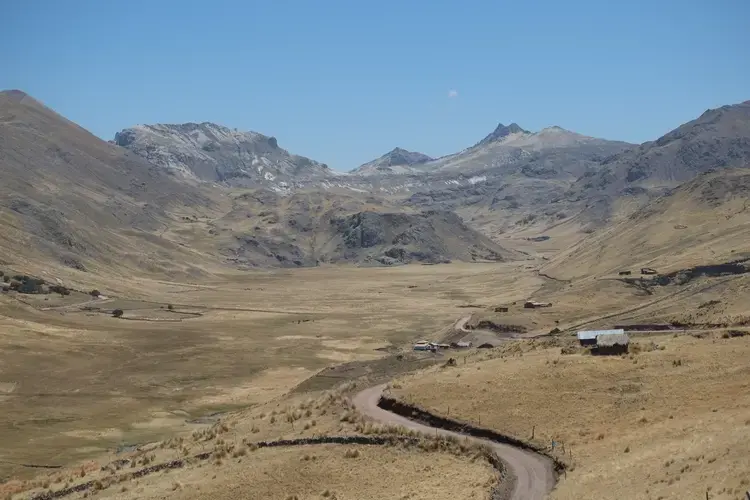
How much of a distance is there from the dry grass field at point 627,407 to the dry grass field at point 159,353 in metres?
28.0

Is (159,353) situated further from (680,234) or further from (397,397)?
(680,234)

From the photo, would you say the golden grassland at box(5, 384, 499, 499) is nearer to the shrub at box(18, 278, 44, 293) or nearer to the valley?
the valley

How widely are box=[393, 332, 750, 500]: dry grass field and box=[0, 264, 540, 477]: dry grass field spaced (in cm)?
2802

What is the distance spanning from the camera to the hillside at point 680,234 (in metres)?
126

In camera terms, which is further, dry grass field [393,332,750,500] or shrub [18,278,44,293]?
shrub [18,278,44,293]

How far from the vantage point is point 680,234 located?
152500 millimetres

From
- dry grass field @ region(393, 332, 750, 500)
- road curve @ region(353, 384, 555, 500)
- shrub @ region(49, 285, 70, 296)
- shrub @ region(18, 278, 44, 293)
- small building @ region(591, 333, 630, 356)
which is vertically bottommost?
road curve @ region(353, 384, 555, 500)

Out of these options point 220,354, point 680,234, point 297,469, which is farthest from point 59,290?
Result: point 297,469

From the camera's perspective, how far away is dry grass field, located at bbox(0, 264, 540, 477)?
208 feet

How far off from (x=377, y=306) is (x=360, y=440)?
124278 mm

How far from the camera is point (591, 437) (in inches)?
1399

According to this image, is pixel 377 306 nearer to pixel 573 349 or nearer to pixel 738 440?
pixel 573 349

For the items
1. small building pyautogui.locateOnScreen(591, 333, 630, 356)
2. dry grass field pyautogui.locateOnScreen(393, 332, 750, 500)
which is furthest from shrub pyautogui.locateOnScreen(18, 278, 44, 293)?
small building pyautogui.locateOnScreen(591, 333, 630, 356)

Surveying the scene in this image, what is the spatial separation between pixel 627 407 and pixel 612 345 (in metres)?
11.1
